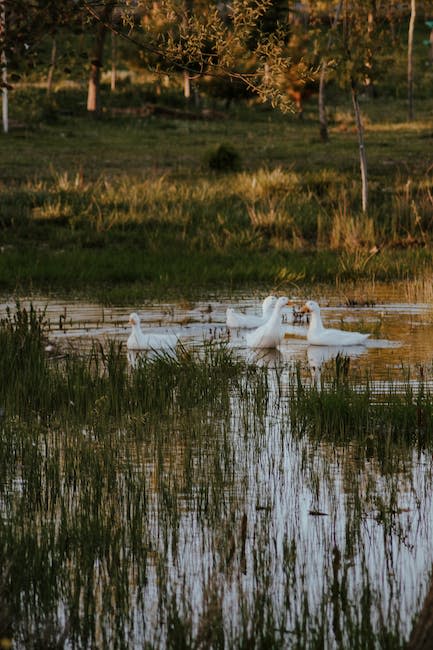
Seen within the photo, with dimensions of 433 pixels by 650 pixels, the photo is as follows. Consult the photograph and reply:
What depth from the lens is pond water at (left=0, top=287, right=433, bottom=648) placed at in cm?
587

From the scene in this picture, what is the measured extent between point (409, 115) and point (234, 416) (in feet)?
130

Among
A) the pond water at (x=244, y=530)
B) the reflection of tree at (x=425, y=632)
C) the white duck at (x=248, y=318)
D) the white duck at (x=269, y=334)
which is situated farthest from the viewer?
the white duck at (x=248, y=318)

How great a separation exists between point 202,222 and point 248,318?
864 centimetres

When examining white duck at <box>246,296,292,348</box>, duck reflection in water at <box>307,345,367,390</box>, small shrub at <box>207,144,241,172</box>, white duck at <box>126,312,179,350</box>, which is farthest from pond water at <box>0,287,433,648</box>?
small shrub at <box>207,144,241,172</box>

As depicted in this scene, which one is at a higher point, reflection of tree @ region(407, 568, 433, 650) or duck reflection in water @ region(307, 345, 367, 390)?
duck reflection in water @ region(307, 345, 367, 390)

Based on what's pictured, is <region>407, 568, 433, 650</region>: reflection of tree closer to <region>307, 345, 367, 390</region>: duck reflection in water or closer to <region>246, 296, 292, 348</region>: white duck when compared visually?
<region>307, 345, 367, 390</region>: duck reflection in water

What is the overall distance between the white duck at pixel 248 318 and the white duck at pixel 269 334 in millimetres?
964

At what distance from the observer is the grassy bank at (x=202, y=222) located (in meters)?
19.9

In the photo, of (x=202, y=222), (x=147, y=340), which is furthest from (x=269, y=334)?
(x=202, y=222)

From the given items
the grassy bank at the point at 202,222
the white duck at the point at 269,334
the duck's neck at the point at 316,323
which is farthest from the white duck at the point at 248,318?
the grassy bank at the point at 202,222

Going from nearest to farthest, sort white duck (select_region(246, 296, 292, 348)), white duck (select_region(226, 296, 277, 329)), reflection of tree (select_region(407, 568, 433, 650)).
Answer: reflection of tree (select_region(407, 568, 433, 650))
white duck (select_region(246, 296, 292, 348))
white duck (select_region(226, 296, 277, 329))

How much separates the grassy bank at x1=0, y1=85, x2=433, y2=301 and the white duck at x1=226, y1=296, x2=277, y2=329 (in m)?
3.10

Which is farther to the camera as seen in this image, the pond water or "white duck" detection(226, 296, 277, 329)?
"white duck" detection(226, 296, 277, 329)

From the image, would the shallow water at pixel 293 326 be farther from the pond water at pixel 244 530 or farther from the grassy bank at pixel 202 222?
the pond water at pixel 244 530
